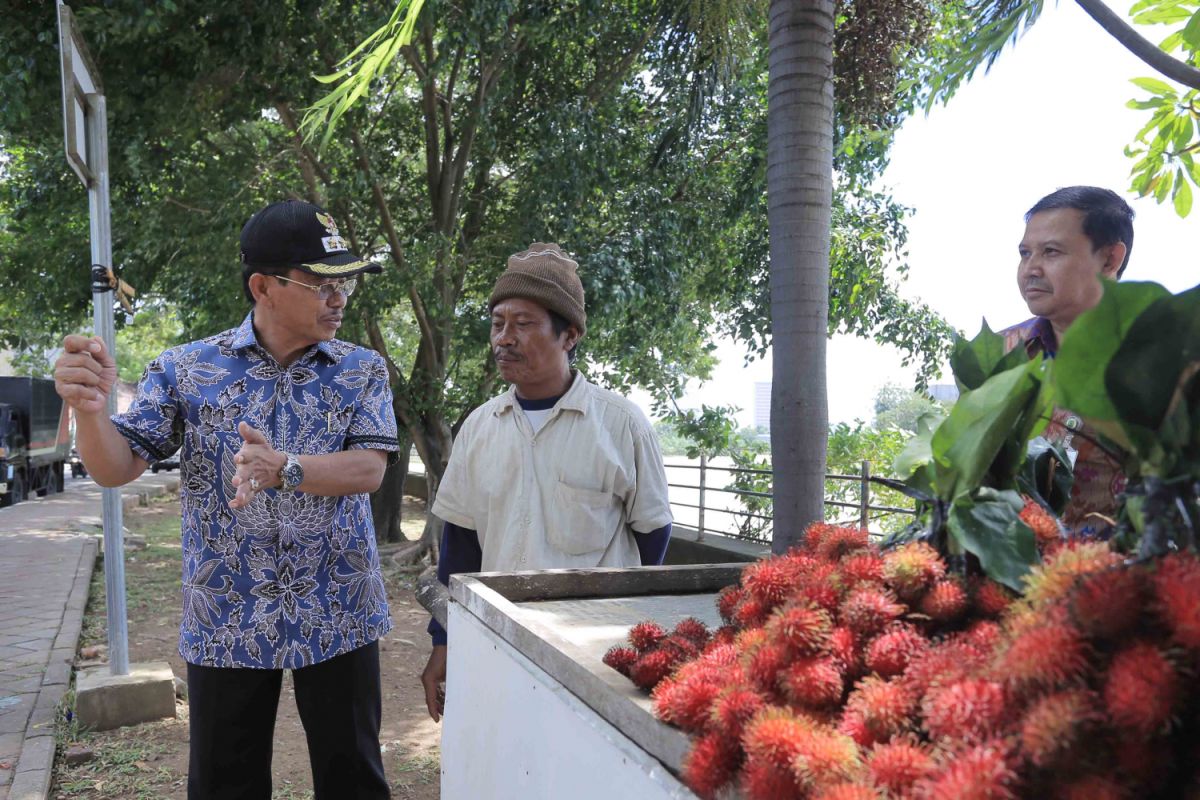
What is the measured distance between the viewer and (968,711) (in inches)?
28.1

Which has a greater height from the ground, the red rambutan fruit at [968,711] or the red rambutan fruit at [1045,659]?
the red rambutan fruit at [1045,659]

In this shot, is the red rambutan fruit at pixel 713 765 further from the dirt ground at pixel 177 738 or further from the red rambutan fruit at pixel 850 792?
the dirt ground at pixel 177 738

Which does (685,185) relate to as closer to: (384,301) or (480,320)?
(480,320)

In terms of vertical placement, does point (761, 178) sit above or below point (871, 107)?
above

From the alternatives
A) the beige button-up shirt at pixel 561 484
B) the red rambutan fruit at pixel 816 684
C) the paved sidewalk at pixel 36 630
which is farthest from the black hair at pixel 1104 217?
the paved sidewalk at pixel 36 630

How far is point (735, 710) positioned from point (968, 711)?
0.25m

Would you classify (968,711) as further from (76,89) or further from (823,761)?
(76,89)

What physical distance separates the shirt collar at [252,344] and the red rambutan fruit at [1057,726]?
7.27 feet

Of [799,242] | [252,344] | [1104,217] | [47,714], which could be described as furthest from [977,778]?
[47,714]

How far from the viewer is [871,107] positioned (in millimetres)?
4730

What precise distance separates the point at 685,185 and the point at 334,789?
7484 mm

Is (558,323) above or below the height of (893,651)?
above

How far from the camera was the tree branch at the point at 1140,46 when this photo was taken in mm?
2023

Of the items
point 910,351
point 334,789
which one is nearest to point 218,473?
point 334,789
